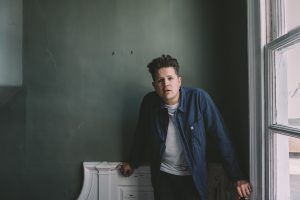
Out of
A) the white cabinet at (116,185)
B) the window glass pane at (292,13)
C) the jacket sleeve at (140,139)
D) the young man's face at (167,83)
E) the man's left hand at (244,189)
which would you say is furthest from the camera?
Result: the white cabinet at (116,185)

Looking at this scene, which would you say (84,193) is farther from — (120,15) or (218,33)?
(218,33)

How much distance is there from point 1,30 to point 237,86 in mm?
1678

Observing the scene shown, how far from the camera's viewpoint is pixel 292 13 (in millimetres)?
1040

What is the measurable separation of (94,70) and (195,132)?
0.89 metres

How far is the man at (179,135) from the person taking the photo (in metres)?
1.46

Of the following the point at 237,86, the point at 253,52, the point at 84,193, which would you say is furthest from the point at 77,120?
the point at 253,52

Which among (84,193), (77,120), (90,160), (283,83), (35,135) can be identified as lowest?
(84,193)

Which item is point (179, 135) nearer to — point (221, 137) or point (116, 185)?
point (221, 137)

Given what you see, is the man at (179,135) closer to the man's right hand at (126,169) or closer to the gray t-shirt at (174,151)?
the gray t-shirt at (174,151)

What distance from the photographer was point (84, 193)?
1.82m

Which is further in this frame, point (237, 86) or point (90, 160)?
point (90, 160)

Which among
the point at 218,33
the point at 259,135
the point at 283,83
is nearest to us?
the point at 283,83

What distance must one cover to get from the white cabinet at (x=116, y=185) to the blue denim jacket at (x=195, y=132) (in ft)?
0.69

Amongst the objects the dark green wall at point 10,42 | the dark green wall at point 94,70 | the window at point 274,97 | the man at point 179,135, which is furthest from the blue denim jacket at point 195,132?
the dark green wall at point 10,42
